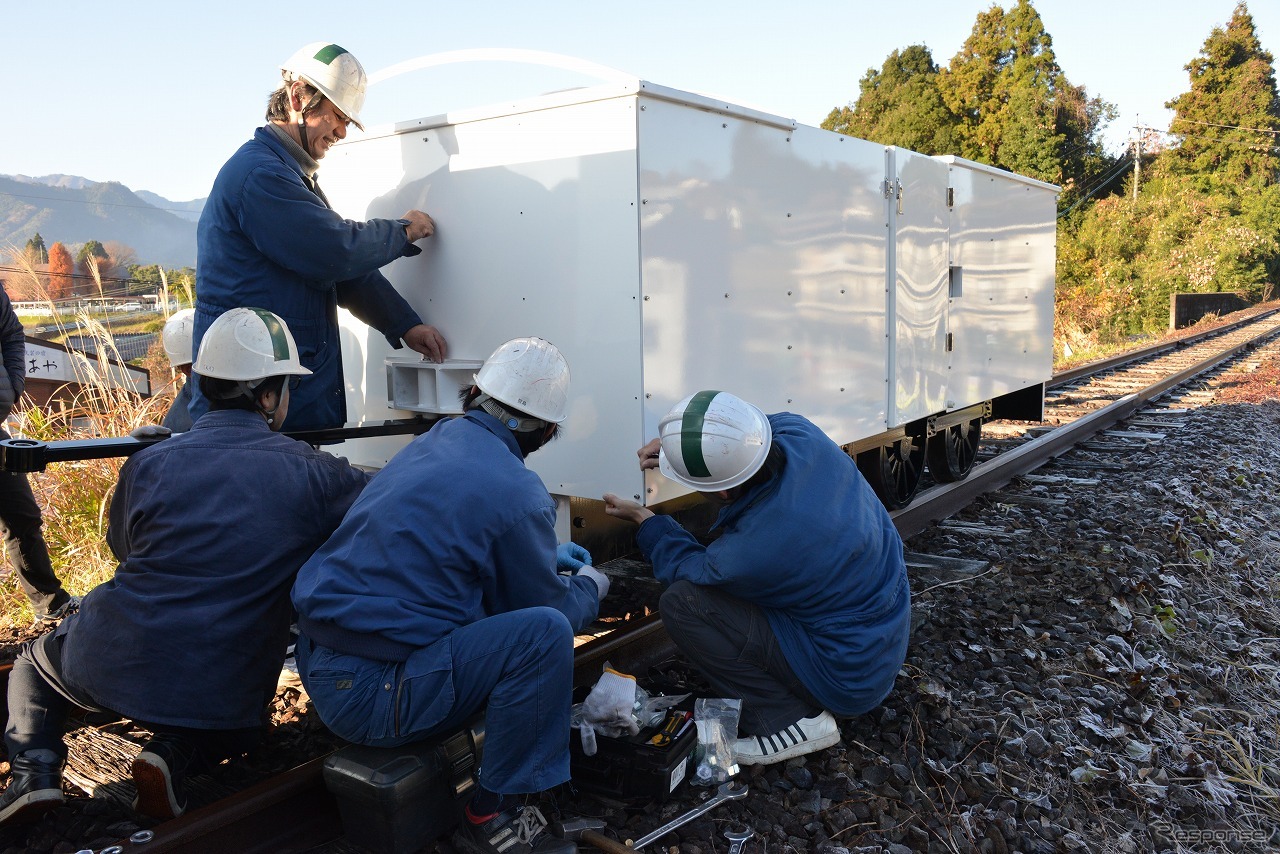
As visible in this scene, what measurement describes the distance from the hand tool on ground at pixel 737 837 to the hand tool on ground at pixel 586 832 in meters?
0.34

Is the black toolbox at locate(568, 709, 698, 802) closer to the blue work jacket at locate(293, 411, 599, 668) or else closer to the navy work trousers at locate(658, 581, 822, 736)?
the navy work trousers at locate(658, 581, 822, 736)

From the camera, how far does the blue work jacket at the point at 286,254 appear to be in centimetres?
375

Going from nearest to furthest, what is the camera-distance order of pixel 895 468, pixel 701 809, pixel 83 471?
pixel 701 809 < pixel 83 471 < pixel 895 468

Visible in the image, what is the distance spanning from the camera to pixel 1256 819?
3.26m

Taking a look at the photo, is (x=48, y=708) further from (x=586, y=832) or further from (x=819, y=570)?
(x=819, y=570)

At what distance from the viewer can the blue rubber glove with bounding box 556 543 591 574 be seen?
377 cm

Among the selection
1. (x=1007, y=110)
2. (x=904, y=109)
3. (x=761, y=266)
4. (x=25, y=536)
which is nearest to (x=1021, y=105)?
(x=1007, y=110)

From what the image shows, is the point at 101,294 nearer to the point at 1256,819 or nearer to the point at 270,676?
the point at 270,676

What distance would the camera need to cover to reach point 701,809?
121 inches

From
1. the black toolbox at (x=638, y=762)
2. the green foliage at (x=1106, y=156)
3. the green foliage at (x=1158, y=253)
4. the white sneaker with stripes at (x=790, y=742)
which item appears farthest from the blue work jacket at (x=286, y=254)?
the green foliage at (x=1158, y=253)

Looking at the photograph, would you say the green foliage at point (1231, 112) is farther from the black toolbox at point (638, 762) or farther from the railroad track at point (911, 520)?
the black toolbox at point (638, 762)

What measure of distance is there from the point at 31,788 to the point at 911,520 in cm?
545

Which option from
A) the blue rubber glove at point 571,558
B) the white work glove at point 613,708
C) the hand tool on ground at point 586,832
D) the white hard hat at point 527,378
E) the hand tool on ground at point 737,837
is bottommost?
the hand tool on ground at point 737,837

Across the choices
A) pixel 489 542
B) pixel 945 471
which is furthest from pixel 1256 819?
pixel 945 471
